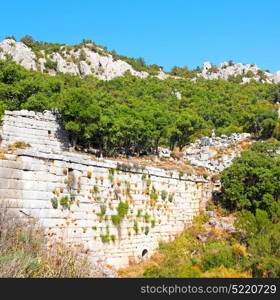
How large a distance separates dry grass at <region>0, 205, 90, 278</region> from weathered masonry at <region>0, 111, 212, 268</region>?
148cm

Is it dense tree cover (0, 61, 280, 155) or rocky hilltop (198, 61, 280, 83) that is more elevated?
rocky hilltop (198, 61, 280, 83)

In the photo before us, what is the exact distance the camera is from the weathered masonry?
41.1ft

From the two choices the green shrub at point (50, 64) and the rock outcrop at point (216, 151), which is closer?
the rock outcrop at point (216, 151)

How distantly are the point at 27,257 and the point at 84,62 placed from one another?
79.0m

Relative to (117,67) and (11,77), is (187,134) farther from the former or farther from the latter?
(117,67)

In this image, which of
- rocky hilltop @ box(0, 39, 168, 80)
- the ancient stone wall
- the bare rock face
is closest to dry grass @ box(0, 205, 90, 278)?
the ancient stone wall

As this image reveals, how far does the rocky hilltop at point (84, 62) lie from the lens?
70.1 meters

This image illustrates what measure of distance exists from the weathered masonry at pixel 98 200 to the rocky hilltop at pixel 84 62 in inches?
2127

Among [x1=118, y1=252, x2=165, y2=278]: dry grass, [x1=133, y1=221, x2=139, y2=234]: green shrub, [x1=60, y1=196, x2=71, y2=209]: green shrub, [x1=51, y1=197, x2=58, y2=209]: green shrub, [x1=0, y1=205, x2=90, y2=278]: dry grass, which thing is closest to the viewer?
[x1=0, y1=205, x2=90, y2=278]: dry grass

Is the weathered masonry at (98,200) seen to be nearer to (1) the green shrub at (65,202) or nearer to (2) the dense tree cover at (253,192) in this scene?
(1) the green shrub at (65,202)

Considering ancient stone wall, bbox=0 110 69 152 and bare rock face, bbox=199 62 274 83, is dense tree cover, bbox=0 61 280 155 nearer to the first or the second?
ancient stone wall, bbox=0 110 69 152

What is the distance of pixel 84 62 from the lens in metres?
83.1

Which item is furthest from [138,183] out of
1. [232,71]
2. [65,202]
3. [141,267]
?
[232,71]

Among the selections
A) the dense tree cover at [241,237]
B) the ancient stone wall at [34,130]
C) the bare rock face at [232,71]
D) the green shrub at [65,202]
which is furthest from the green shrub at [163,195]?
the bare rock face at [232,71]
